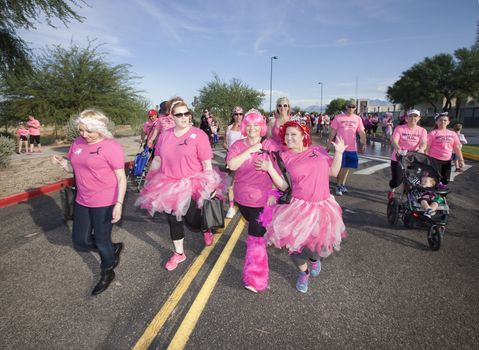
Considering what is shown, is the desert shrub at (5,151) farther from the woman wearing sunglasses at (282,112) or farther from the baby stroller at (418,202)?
the baby stroller at (418,202)

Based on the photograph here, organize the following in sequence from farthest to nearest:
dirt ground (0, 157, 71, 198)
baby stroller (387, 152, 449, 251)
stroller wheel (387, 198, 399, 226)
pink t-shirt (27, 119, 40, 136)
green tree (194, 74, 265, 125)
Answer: green tree (194, 74, 265, 125)
pink t-shirt (27, 119, 40, 136)
dirt ground (0, 157, 71, 198)
stroller wheel (387, 198, 399, 226)
baby stroller (387, 152, 449, 251)

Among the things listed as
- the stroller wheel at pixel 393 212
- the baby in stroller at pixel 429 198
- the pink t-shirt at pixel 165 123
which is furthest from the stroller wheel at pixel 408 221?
the pink t-shirt at pixel 165 123

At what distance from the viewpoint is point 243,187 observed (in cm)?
335

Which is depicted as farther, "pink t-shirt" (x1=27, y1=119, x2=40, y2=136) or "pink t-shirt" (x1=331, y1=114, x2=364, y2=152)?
"pink t-shirt" (x1=27, y1=119, x2=40, y2=136)

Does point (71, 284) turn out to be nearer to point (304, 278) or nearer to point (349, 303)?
point (304, 278)

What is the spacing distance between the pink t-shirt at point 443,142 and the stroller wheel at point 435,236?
2.63 metres

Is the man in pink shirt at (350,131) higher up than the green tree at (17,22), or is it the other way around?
the green tree at (17,22)

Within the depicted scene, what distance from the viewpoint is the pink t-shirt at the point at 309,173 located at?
3.08 metres

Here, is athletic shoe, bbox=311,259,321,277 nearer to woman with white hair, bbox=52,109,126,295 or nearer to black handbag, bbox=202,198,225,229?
black handbag, bbox=202,198,225,229

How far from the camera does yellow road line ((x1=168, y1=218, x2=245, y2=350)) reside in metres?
2.60

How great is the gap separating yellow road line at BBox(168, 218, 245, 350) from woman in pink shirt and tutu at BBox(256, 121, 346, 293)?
3.02 ft

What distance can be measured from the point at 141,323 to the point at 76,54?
72.0 ft

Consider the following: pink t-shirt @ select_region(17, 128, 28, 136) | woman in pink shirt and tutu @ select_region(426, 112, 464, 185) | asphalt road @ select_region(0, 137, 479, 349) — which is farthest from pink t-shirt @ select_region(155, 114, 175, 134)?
pink t-shirt @ select_region(17, 128, 28, 136)

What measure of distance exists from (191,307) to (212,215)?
3.32 feet
